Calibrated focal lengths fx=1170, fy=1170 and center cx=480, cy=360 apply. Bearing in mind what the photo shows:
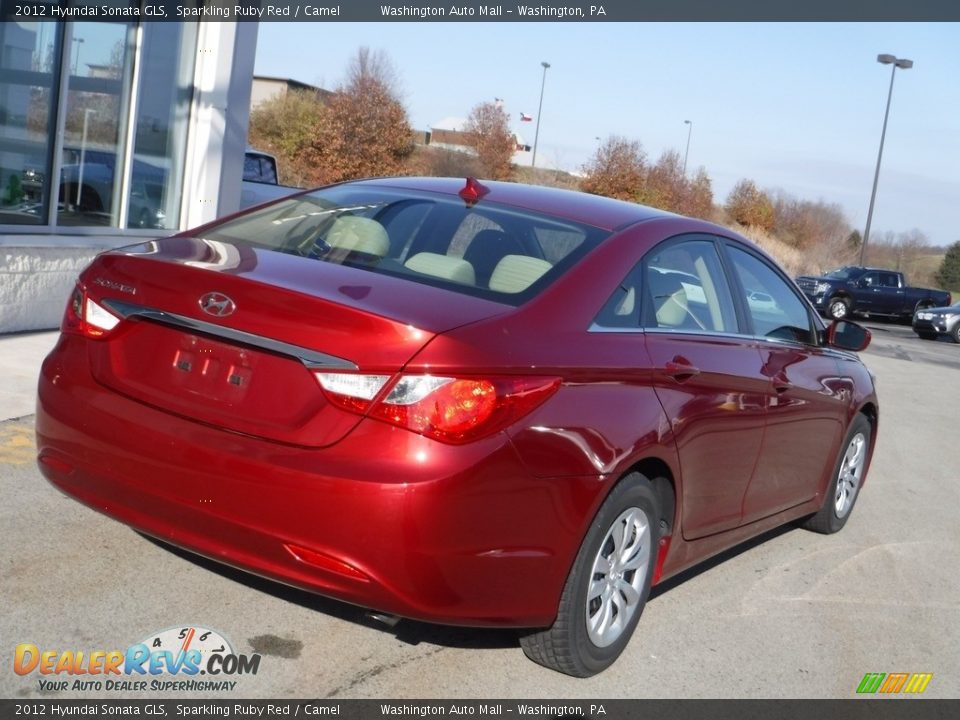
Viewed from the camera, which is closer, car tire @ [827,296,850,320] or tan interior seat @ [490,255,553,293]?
tan interior seat @ [490,255,553,293]

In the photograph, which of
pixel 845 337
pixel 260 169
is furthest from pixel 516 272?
pixel 260 169

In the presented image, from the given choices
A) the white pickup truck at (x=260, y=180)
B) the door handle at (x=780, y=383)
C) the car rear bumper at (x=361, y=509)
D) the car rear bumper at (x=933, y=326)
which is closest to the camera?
the car rear bumper at (x=361, y=509)

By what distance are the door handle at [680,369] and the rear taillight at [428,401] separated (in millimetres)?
1056

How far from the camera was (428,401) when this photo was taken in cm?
334

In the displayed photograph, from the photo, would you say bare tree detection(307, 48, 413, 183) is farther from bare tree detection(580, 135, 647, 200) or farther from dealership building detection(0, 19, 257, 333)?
dealership building detection(0, 19, 257, 333)

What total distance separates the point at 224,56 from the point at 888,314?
1126 inches

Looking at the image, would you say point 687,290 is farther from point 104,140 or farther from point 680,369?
point 104,140

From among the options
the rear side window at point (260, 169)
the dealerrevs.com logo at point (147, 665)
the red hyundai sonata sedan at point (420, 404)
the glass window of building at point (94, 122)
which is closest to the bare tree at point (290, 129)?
the rear side window at point (260, 169)

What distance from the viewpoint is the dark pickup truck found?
34.6 meters

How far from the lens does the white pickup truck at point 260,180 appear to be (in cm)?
1528

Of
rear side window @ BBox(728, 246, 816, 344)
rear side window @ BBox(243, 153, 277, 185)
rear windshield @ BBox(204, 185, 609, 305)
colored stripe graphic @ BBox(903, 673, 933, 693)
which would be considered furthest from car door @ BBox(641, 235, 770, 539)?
rear side window @ BBox(243, 153, 277, 185)

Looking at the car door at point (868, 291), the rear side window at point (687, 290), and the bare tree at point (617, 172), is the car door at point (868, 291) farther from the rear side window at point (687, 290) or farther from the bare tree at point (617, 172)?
the rear side window at point (687, 290)

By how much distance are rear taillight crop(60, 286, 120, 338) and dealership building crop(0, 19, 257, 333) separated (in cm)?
503

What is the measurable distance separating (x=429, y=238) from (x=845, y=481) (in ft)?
11.5
